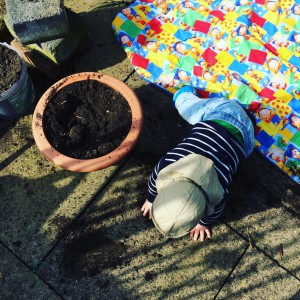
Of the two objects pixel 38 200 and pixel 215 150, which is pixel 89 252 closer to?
pixel 38 200

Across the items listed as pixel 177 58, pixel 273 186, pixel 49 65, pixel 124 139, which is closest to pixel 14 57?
pixel 49 65

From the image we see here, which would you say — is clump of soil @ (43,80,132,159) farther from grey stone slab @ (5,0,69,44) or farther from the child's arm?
the child's arm

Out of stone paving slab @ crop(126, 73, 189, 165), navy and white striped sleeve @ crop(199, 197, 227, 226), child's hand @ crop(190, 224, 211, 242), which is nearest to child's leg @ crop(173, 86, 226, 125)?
stone paving slab @ crop(126, 73, 189, 165)

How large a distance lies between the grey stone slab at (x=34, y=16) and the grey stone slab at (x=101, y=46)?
1.75ft

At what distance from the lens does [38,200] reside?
10.0 ft

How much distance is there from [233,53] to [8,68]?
190 cm

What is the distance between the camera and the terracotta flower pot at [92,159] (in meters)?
2.79

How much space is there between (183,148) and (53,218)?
115 centimetres

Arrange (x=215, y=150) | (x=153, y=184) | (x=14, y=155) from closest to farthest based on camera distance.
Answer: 1. (x=215, y=150)
2. (x=153, y=184)
3. (x=14, y=155)

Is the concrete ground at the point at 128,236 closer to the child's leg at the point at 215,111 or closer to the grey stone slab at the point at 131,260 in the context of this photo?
the grey stone slab at the point at 131,260

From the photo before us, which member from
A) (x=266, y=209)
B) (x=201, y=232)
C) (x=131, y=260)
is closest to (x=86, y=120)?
(x=131, y=260)

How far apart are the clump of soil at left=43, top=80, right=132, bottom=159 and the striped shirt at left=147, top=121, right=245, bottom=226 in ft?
1.65

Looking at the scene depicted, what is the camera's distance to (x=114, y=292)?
9.14 feet

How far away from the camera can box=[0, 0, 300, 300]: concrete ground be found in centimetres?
281
